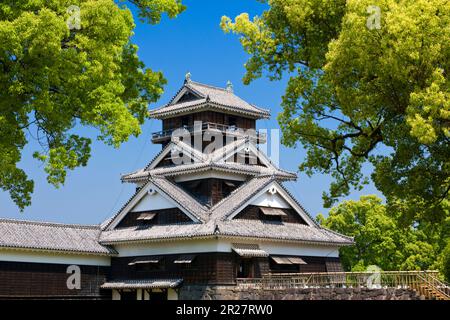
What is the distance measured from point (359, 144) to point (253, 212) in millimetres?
14238

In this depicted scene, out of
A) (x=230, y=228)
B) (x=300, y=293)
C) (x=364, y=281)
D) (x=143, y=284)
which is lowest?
(x=300, y=293)

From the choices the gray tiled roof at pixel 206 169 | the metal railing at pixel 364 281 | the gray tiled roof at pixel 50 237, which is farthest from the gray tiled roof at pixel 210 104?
the metal railing at pixel 364 281

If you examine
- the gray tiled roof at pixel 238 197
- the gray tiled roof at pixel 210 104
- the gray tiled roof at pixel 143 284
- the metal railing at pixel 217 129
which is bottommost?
the gray tiled roof at pixel 143 284

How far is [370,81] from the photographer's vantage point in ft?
67.6

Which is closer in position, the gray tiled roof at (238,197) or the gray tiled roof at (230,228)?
the gray tiled roof at (230,228)

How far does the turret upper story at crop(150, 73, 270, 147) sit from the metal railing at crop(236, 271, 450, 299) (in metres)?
10.8

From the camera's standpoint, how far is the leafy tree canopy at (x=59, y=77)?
16.3 metres

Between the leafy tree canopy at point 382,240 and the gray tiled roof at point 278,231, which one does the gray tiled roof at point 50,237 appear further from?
the leafy tree canopy at point 382,240

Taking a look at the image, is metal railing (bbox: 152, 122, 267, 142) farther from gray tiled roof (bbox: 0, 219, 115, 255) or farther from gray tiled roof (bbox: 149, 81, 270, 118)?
gray tiled roof (bbox: 0, 219, 115, 255)

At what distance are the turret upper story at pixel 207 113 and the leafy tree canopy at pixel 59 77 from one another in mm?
22181

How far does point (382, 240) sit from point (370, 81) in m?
28.5

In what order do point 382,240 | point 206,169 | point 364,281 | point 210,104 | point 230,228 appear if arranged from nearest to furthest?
point 364,281 < point 230,228 < point 206,169 < point 210,104 < point 382,240

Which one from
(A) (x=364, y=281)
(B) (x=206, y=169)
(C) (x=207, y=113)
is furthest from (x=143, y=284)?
(A) (x=364, y=281)

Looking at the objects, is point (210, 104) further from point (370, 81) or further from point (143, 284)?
point (370, 81)
